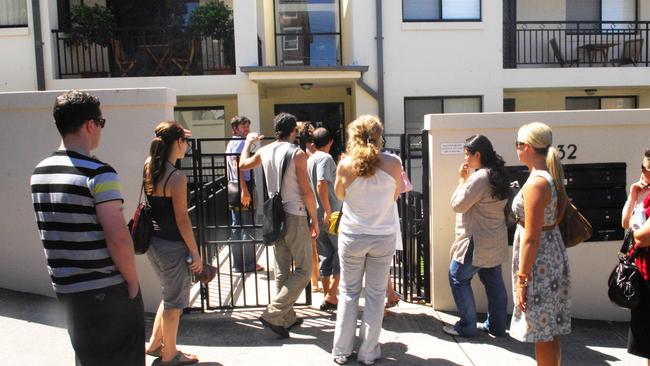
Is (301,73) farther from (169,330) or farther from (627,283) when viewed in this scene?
(627,283)

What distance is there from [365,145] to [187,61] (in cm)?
882

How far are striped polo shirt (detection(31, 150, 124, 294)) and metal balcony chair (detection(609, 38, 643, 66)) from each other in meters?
13.8

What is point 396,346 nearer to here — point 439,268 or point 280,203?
point 439,268

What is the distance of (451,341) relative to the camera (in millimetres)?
4500

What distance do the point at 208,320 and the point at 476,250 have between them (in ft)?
8.33

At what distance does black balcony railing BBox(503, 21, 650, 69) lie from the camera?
1279 cm

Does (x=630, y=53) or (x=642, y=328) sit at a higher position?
(x=630, y=53)

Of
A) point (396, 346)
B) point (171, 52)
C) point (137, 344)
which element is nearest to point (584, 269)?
point (396, 346)

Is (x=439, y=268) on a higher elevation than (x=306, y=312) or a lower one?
higher

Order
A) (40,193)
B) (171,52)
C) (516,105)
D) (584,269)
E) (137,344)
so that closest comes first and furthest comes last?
(40,193) → (137,344) → (584,269) → (171,52) → (516,105)

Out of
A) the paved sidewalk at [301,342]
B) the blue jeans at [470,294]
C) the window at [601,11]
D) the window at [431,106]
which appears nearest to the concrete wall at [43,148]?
the paved sidewalk at [301,342]

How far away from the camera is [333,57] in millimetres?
12664

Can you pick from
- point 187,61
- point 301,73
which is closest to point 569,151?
point 301,73

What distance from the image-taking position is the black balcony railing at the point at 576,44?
1279cm
